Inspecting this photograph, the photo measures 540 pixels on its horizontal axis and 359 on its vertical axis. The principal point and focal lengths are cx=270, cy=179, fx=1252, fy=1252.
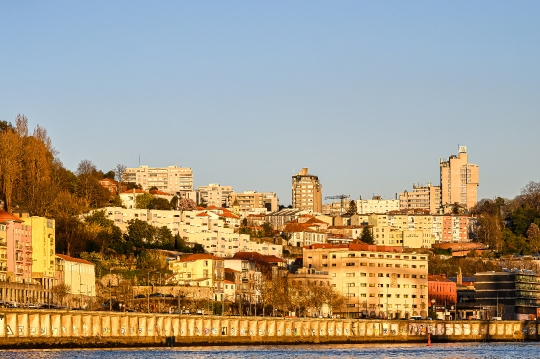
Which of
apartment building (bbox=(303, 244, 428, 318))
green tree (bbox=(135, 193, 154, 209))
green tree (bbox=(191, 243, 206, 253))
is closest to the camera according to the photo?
apartment building (bbox=(303, 244, 428, 318))

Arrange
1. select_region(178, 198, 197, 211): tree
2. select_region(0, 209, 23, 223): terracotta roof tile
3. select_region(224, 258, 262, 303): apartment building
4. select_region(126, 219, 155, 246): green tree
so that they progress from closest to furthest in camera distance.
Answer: select_region(0, 209, 23, 223): terracotta roof tile
select_region(224, 258, 262, 303): apartment building
select_region(126, 219, 155, 246): green tree
select_region(178, 198, 197, 211): tree

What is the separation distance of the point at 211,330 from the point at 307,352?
40.8ft

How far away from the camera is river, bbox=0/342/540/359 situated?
75.9 m

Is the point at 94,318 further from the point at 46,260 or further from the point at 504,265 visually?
the point at 504,265

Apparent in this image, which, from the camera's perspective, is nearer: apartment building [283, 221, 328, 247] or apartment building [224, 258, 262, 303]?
apartment building [224, 258, 262, 303]

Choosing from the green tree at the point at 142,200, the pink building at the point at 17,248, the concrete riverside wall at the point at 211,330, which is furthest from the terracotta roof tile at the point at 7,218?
the green tree at the point at 142,200

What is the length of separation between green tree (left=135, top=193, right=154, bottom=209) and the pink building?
57.6 meters

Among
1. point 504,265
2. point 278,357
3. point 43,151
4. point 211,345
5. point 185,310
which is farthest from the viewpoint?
point 504,265

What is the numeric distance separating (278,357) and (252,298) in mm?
51254

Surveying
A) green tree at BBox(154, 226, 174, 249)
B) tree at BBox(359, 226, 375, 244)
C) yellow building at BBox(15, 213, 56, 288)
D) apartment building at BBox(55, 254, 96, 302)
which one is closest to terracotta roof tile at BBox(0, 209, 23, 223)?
yellow building at BBox(15, 213, 56, 288)

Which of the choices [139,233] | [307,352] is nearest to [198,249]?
[139,233]

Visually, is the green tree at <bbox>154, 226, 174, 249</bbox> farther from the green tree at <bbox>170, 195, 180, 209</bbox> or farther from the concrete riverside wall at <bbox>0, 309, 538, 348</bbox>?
the concrete riverside wall at <bbox>0, 309, 538, 348</bbox>

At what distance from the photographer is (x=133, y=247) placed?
136 meters

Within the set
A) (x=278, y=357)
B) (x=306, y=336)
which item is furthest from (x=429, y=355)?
(x=306, y=336)
